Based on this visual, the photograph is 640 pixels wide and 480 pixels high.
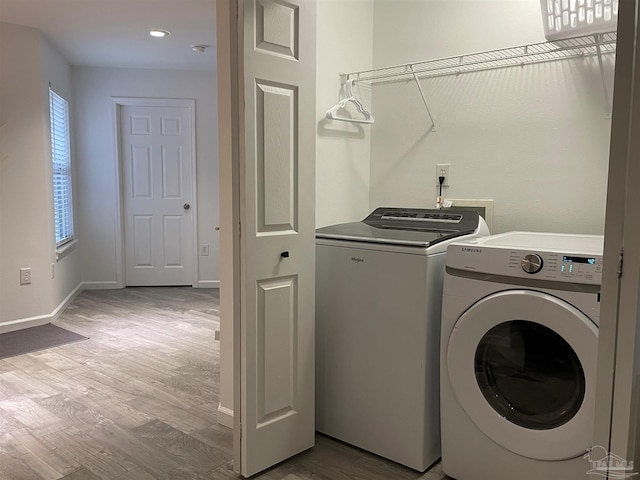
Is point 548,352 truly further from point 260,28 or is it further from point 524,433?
point 260,28

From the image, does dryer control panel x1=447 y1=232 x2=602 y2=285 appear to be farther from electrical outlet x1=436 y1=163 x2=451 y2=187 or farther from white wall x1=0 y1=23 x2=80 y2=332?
white wall x1=0 y1=23 x2=80 y2=332

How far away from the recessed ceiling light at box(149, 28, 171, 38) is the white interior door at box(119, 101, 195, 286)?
150 cm

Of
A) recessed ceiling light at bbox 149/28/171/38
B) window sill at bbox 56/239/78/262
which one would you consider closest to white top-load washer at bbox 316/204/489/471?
recessed ceiling light at bbox 149/28/171/38

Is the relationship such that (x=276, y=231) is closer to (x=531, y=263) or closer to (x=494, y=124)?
(x=531, y=263)

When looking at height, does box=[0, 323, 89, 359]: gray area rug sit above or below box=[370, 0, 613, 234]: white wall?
below

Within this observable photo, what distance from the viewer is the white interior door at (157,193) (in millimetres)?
5758

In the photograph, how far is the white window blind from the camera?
15.6ft

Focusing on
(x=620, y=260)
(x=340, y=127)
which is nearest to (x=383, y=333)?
(x=340, y=127)

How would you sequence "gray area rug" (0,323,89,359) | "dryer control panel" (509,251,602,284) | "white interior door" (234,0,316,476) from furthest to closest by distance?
"gray area rug" (0,323,89,359)
"white interior door" (234,0,316,476)
"dryer control panel" (509,251,602,284)

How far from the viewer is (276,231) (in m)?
2.14

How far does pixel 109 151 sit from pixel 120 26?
73.7 inches

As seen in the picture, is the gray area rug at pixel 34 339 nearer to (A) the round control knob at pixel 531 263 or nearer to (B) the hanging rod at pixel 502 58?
(B) the hanging rod at pixel 502 58

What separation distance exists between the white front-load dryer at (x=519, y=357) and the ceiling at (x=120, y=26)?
271 cm

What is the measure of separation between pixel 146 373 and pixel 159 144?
3.18m
